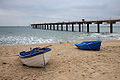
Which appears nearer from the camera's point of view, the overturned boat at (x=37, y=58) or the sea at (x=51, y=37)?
the overturned boat at (x=37, y=58)

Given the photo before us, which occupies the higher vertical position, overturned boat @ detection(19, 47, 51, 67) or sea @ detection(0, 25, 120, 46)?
overturned boat @ detection(19, 47, 51, 67)

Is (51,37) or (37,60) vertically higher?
(37,60)

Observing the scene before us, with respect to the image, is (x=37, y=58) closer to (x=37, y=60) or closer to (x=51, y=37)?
(x=37, y=60)

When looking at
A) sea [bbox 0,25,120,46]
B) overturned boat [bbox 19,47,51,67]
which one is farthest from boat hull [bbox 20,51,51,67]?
sea [bbox 0,25,120,46]

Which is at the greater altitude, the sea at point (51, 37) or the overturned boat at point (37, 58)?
the overturned boat at point (37, 58)

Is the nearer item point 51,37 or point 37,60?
point 37,60

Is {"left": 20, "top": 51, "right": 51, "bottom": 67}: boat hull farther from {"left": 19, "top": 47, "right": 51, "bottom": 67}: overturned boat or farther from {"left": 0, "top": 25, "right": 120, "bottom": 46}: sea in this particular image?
{"left": 0, "top": 25, "right": 120, "bottom": 46}: sea

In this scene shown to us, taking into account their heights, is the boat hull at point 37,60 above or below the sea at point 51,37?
above

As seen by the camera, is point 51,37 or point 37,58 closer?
point 37,58

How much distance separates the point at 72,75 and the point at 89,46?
5944 mm

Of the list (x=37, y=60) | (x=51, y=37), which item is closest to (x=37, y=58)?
(x=37, y=60)

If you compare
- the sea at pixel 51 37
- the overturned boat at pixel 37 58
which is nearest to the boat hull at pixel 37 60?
the overturned boat at pixel 37 58

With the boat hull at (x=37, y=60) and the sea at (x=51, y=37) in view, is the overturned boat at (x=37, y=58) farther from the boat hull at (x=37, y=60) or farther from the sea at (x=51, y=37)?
the sea at (x=51, y=37)

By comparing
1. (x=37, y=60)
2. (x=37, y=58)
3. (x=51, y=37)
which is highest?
(x=37, y=58)
